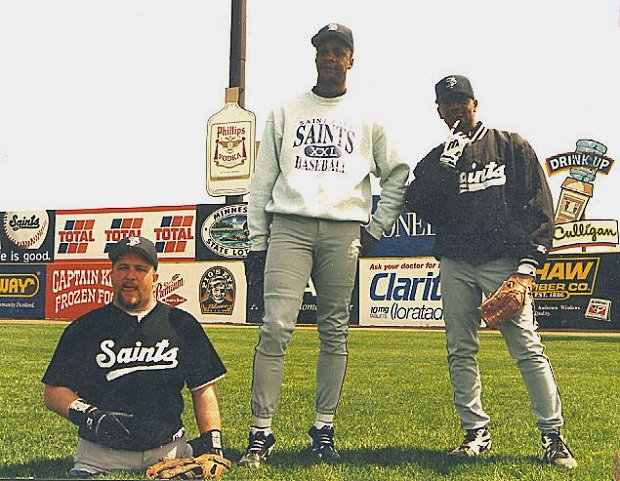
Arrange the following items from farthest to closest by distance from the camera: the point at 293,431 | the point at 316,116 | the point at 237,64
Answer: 1. the point at 237,64
2. the point at 293,431
3. the point at 316,116

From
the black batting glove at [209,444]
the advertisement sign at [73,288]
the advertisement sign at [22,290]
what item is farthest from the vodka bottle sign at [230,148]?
the advertisement sign at [22,290]

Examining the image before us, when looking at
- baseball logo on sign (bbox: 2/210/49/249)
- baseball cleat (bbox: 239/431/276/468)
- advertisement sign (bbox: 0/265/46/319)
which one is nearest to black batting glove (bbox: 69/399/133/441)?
baseball cleat (bbox: 239/431/276/468)

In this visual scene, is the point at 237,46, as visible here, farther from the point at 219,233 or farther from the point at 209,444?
the point at 219,233

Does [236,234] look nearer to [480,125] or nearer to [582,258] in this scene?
[582,258]

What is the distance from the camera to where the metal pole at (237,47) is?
3.35 meters

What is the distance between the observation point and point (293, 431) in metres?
3.04

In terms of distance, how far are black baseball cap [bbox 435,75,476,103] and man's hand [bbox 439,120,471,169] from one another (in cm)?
9

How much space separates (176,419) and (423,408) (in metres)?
1.65

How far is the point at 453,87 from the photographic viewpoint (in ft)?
8.45

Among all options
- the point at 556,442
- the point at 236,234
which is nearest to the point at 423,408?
the point at 556,442

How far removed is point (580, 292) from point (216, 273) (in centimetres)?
564

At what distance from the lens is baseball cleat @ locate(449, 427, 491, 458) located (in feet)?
8.41

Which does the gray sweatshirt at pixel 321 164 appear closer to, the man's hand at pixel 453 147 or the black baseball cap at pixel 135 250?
the man's hand at pixel 453 147

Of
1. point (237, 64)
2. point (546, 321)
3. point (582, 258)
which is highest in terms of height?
point (237, 64)
